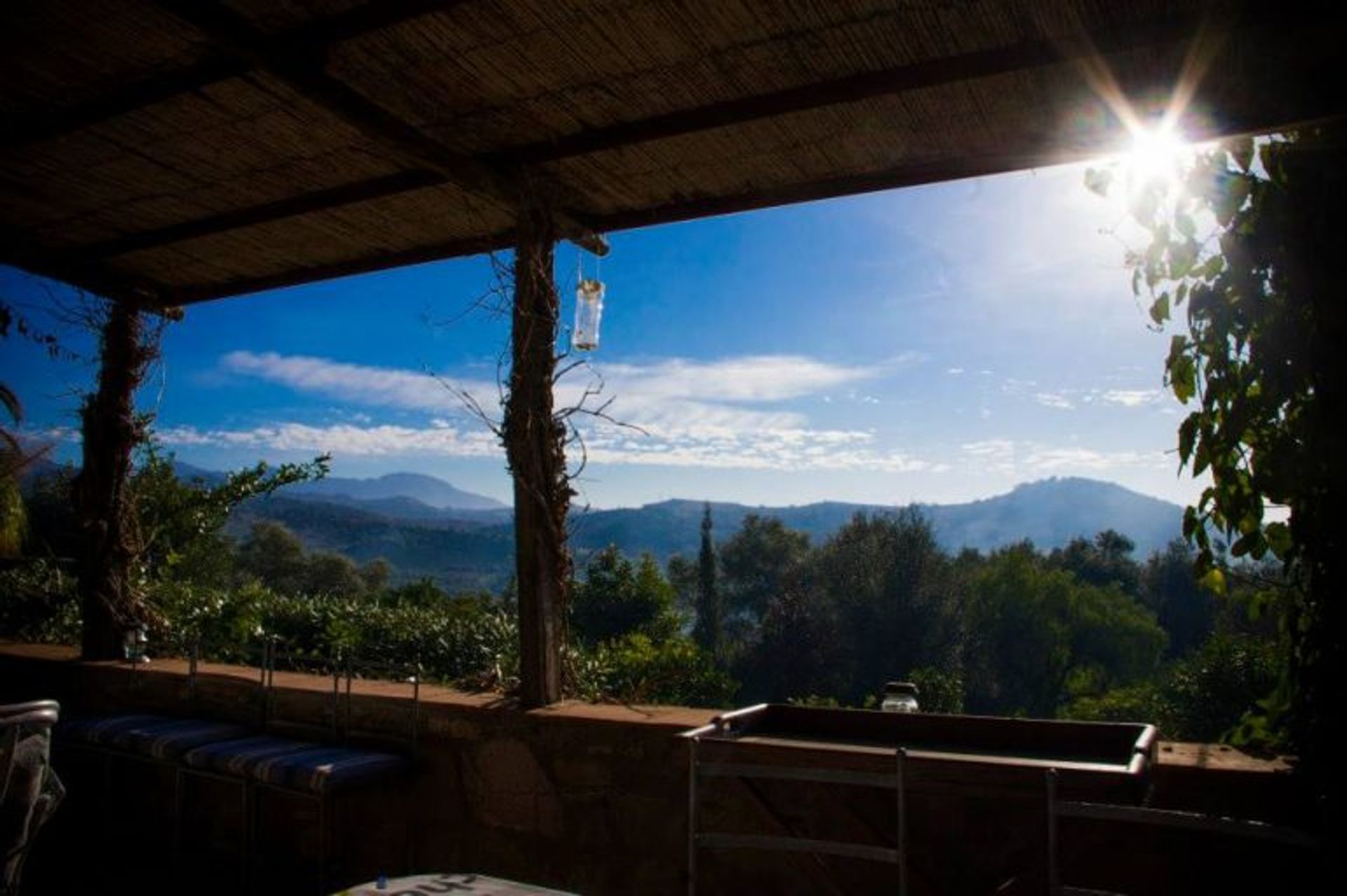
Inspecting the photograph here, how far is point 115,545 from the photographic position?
429cm

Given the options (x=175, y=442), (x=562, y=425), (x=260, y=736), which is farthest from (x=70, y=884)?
(x=175, y=442)

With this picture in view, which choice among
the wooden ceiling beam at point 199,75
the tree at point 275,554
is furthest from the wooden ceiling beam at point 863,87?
the tree at point 275,554

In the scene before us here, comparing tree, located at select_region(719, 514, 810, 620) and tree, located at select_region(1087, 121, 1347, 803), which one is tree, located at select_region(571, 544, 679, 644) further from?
tree, located at select_region(1087, 121, 1347, 803)

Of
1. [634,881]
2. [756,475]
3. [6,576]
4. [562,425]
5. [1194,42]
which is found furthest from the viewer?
[756,475]

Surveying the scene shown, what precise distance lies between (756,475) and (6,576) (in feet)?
350

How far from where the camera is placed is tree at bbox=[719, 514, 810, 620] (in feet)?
203

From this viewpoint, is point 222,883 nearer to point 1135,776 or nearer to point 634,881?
point 634,881

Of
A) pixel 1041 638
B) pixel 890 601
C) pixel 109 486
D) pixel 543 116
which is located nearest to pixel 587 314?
pixel 543 116

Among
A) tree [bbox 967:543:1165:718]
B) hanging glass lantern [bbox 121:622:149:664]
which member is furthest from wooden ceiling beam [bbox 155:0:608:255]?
tree [bbox 967:543:1165:718]

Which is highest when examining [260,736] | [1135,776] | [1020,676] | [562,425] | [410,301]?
[410,301]

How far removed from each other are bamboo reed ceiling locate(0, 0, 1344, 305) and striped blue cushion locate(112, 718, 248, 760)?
77.7 inches

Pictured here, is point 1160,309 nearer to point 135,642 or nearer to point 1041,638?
point 135,642

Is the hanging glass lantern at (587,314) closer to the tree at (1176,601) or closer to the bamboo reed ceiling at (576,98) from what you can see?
the bamboo reed ceiling at (576,98)

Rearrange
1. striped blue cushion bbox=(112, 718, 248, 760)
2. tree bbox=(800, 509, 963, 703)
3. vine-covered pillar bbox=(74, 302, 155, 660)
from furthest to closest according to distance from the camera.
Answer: tree bbox=(800, 509, 963, 703) < vine-covered pillar bbox=(74, 302, 155, 660) < striped blue cushion bbox=(112, 718, 248, 760)
